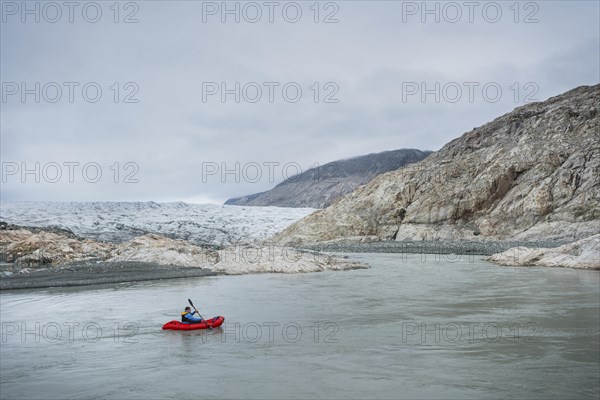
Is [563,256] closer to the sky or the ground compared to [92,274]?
closer to the sky

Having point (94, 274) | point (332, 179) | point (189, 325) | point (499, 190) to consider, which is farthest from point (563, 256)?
point (332, 179)

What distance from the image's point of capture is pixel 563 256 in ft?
79.1

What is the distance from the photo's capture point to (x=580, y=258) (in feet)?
75.4

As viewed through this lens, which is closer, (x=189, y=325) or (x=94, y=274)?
(x=189, y=325)

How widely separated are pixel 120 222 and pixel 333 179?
97.2 m

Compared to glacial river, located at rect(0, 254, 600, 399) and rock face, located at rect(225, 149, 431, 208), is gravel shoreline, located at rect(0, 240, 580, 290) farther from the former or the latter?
rock face, located at rect(225, 149, 431, 208)

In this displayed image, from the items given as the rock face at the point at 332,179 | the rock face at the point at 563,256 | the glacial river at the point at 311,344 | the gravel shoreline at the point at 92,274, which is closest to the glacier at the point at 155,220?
the gravel shoreline at the point at 92,274

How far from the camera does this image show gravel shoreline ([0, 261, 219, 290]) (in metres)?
18.9

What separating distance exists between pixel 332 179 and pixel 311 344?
143851 mm

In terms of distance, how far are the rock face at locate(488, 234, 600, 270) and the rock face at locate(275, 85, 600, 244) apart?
15.6 meters

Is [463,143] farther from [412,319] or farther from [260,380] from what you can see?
[260,380]

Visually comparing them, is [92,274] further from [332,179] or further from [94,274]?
[332,179]

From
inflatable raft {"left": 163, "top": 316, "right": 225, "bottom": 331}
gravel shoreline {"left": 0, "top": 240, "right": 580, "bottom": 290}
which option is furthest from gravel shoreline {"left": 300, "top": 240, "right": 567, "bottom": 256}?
inflatable raft {"left": 163, "top": 316, "right": 225, "bottom": 331}

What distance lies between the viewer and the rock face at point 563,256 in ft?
74.0
